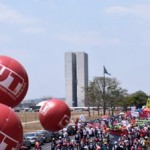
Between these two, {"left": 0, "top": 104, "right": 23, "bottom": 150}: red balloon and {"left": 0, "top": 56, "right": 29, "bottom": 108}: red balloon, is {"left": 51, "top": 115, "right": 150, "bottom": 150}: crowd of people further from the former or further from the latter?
{"left": 0, "top": 104, "right": 23, "bottom": 150}: red balloon

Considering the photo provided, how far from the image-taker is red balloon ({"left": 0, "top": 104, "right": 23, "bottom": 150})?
7.53 metres

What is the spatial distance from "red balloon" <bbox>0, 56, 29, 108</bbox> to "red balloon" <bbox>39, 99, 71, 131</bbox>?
14.0ft

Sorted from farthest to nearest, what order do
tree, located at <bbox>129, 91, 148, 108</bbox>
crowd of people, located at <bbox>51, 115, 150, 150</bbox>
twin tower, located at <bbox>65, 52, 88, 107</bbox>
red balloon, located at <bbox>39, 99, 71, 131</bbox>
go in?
twin tower, located at <bbox>65, 52, 88, 107</bbox> → tree, located at <bbox>129, 91, 148, 108</bbox> → crowd of people, located at <bbox>51, 115, 150, 150</bbox> → red balloon, located at <bbox>39, 99, 71, 131</bbox>

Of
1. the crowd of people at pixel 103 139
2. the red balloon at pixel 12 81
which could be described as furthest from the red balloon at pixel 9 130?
the crowd of people at pixel 103 139

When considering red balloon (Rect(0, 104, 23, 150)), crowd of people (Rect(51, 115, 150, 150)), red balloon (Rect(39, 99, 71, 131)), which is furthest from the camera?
crowd of people (Rect(51, 115, 150, 150))

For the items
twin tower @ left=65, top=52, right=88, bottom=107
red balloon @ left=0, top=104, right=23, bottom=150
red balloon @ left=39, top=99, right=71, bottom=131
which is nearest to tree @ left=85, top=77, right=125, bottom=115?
twin tower @ left=65, top=52, right=88, bottom=107

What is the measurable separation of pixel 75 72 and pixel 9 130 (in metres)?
165

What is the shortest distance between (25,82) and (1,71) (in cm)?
57

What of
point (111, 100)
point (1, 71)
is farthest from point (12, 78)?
point (111, 100)

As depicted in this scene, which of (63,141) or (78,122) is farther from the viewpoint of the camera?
(78,122)

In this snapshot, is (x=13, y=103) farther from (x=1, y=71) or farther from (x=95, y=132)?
(x=95, y=132)

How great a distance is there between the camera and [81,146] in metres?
24.7

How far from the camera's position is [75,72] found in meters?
173

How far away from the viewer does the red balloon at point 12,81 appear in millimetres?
9586
